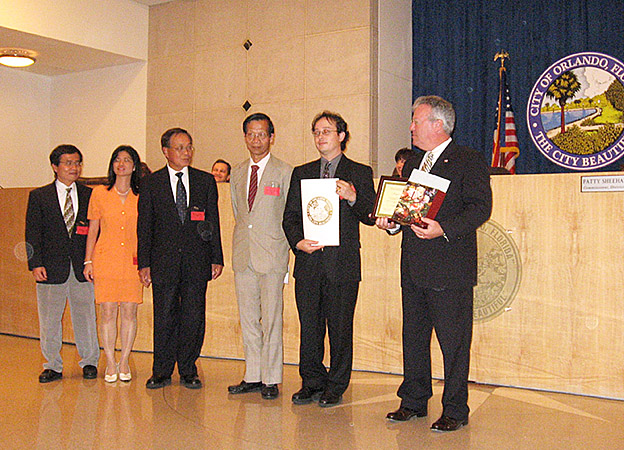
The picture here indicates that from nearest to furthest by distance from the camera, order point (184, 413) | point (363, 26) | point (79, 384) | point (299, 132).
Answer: point (184, 413), point (79, 384), point (363, 26), point (299, 132)

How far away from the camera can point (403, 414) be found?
3688 mm

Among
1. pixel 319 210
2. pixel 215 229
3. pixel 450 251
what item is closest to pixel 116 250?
pixel 215 229

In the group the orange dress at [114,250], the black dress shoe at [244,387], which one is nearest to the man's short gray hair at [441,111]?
the black dress shoe at [244,387]

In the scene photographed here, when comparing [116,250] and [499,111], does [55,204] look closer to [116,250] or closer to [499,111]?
A: [116,250]

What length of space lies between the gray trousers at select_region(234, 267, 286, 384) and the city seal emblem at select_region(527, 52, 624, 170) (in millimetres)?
4323

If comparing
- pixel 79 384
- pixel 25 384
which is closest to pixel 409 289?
pixel 79 384

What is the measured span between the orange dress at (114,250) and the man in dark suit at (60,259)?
26cm

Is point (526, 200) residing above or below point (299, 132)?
below

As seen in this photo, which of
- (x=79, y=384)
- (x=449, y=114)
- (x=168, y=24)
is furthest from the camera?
(x=168, y=24)

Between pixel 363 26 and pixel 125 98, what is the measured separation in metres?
3.75

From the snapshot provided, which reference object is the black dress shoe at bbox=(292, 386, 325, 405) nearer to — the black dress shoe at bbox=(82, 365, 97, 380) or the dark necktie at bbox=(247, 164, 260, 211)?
the dark necktie at bbox=(247, 164, 260, 211)

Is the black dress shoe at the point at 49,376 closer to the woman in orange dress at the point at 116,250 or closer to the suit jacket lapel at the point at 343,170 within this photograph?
the woman in orange dress at the point at 116,250

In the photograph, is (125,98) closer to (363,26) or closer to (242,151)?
(242,151)

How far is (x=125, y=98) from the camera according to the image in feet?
31.7
